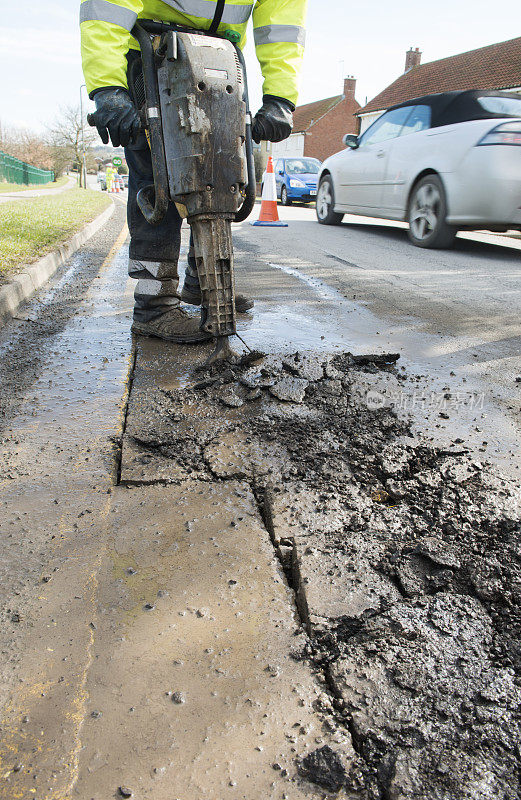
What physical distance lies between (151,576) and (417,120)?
295 inches

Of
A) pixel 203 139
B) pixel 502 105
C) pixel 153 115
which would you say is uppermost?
pixel 502 105

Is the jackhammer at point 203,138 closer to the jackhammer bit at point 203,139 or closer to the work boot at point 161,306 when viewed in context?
the jackhammer bit at point 203,139

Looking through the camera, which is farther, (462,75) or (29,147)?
(29,147)

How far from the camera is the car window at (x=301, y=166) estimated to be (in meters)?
20.3

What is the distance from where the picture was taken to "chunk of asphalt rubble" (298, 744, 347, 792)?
102cm

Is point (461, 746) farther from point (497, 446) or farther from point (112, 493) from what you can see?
point (497, 446)

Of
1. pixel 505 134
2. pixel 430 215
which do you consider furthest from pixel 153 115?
pixel 430 215

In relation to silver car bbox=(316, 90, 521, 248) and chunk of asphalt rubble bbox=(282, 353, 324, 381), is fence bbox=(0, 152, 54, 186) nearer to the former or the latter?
silver car bbox=(316, 90, 521, 248)

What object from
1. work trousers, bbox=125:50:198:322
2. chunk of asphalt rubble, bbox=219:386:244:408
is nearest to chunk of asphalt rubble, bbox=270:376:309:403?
chunk of asphalt rubble, bbox=219:386:244:408

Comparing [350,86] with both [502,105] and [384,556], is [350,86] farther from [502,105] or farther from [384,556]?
[384,556]

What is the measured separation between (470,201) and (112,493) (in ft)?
18.8

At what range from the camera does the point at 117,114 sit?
2578mm

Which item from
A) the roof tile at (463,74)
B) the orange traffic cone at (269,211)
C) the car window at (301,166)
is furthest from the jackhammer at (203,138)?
the roof tile at (463,74)

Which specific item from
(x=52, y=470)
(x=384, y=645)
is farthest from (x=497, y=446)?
(x=52, y=470)
